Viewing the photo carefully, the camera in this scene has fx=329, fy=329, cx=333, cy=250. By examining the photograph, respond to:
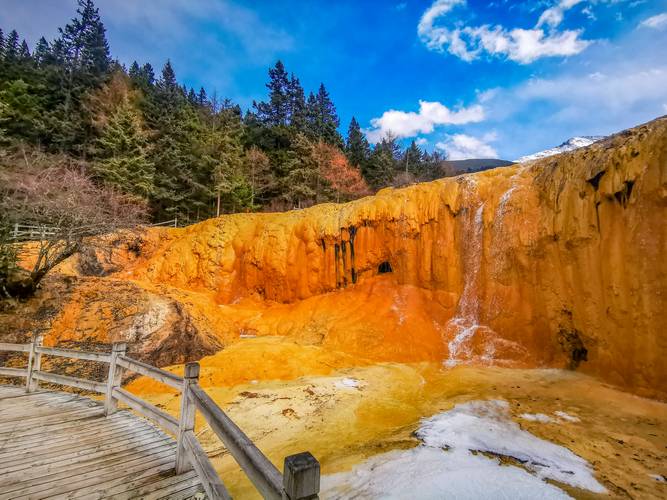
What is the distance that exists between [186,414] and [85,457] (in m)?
1.81

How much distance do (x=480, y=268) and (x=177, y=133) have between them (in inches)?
1288

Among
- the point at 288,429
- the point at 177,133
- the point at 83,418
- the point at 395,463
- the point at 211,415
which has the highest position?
the point at 177,133

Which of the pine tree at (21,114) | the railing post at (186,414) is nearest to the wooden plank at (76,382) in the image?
the railing post at (186,414)

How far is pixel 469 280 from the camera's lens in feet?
47.8

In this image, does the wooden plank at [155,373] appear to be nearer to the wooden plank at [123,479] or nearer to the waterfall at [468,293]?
the wooden plank at [123,479]

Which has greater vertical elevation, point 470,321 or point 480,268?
point 480,268

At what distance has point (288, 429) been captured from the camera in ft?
25.6

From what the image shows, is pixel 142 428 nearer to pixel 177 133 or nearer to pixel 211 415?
pixel 211 415

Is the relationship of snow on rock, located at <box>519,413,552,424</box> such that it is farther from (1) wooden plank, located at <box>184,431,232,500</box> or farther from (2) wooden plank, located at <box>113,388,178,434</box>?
(2) wooden plank, located at <box>113,388,178,434</box>

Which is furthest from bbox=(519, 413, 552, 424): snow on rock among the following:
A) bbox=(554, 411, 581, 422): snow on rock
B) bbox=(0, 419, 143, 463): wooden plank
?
bbox=(0, 419, 143, 463): wooden plank

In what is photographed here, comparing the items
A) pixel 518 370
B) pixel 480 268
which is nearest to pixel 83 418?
pixel 518 370

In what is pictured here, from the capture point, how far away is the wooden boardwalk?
11.6ft

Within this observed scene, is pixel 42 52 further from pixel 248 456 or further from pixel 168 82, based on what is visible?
pixel 248 456

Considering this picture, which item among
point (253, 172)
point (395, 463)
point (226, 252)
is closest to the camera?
point (395, 463)
